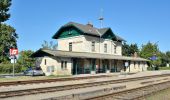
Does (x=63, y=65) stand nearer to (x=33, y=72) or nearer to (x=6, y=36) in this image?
(x=33, y=72)

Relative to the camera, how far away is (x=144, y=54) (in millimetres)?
79812

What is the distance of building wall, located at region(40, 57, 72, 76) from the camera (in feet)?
135

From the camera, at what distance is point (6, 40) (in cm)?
5947

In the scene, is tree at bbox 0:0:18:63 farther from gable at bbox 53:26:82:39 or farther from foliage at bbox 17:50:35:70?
gable at bbox 53:26:82:39

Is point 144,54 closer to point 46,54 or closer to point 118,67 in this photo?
point 118,67

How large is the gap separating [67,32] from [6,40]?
46.0 ft

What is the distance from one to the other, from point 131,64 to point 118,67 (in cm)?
406

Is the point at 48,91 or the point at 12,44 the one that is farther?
the point at 12,44

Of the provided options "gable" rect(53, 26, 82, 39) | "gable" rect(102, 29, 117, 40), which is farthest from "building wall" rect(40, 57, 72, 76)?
"gable" rect(102, 29, 117, 40)

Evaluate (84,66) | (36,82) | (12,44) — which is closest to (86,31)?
(84,66)

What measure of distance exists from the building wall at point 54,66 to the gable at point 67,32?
918 centimetres

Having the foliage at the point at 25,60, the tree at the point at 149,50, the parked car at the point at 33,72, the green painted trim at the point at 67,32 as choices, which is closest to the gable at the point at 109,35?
the green painted trim at the point at 67,32

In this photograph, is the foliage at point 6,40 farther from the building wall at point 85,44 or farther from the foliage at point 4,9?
the building wall at point 85,44

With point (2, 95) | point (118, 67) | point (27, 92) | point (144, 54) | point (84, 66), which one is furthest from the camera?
point (144, 54)
